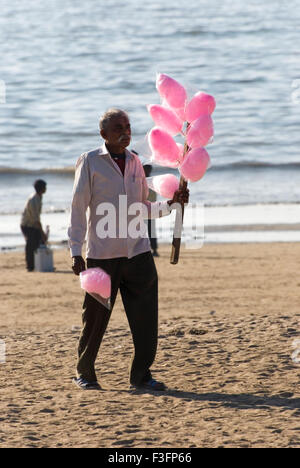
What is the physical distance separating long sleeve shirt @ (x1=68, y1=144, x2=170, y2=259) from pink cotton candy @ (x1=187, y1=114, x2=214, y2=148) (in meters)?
0.40

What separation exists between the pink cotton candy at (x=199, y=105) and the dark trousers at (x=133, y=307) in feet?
3.02

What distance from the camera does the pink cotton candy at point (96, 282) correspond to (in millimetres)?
5324

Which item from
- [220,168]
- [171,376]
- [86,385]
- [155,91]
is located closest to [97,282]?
[86,385]

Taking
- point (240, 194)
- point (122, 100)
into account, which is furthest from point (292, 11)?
point (240, 194)

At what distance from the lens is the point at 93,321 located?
562 cm

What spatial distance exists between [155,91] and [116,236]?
35107mm

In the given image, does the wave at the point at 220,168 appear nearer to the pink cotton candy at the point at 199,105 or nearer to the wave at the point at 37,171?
the wave at the point at 37,171

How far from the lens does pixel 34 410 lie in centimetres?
541

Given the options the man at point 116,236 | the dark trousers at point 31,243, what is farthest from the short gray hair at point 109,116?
the dark trousers at point 31,243

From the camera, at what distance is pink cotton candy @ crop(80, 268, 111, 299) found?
5.32m
